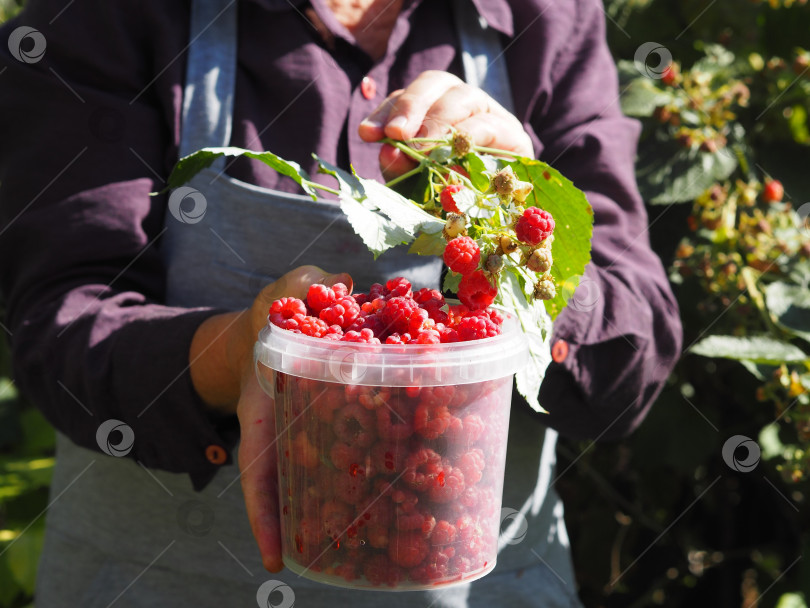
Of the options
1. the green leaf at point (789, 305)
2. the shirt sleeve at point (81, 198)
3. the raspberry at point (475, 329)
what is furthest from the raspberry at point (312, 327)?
the green leaf at point (789, 305)

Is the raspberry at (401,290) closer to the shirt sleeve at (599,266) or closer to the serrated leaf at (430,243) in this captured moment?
the serrated leaf at (430,243)

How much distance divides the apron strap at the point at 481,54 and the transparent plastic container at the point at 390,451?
0.47 m

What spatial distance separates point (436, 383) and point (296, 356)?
0.11m

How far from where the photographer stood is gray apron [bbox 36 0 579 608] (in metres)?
0.99

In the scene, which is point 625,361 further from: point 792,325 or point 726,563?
point 726,563

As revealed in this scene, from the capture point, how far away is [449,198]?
0.71m

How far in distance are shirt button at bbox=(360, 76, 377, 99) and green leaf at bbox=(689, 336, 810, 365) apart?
538 mm

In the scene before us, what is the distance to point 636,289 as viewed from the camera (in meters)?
1.05

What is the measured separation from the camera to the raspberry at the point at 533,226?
0.66 metres

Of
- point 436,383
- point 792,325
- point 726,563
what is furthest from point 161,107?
point 726,563

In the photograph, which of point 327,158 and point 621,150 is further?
point 621,150

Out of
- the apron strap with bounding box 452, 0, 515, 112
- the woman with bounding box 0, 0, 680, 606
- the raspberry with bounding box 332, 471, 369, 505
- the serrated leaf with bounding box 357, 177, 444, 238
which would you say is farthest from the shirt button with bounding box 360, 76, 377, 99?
the raspberry with bounding box 332, 471, 369, 505

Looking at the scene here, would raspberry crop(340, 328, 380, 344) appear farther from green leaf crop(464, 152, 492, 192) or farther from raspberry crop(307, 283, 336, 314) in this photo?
green leaf crop(464, 152, 492, 192)

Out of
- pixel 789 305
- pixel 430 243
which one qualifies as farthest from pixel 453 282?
pixel 789 305
